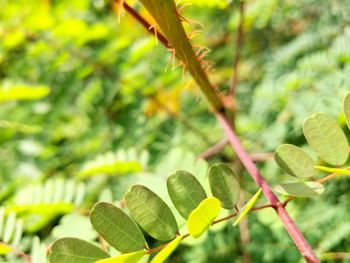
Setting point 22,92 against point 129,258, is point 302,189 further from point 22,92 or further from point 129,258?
point 22,92

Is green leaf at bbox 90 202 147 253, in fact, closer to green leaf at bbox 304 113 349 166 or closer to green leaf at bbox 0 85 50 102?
green leaf at bbox 304 113 349 166

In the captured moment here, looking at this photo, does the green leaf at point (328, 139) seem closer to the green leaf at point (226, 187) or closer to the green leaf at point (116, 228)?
the green leaf at point (226, 187)

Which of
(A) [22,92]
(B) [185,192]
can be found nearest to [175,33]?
(B) [185,192]

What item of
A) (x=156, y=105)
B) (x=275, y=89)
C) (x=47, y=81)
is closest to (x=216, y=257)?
(x=275, y=89)

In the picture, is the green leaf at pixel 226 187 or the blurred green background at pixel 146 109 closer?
the green leaf at pixel 226 187

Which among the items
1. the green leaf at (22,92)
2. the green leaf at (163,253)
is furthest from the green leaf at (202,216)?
the green leaf at (22,92)

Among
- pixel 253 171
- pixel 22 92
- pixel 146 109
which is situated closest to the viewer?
pixel 253 171

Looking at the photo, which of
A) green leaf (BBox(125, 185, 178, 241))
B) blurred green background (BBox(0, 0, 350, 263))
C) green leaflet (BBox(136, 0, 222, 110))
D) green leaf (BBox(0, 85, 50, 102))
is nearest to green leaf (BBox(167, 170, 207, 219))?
green leaf (BBox(125, 185, 178, 241))
